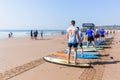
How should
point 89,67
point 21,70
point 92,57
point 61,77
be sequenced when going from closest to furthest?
point 61,77 < point 21,70 < point 89,67 < point 92,57

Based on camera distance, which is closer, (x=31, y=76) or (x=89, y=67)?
(x=31, y=76)

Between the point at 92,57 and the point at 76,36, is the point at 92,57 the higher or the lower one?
the lower one

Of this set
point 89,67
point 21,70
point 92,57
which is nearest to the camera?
point 21,70

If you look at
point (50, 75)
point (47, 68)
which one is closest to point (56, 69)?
point (47, 68)

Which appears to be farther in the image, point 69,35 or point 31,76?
point 69,35

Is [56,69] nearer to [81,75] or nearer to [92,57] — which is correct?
[81,75]

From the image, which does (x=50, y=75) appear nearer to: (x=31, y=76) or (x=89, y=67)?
(x=31, y=76)

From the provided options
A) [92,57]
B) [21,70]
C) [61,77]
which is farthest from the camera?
[92,57]

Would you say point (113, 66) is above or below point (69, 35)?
below

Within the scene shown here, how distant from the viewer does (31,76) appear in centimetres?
754

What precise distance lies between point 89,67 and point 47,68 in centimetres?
173

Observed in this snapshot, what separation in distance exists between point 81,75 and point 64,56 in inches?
188

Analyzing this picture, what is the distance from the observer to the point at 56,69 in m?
8.75

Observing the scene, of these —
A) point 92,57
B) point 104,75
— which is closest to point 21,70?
point 104,75
